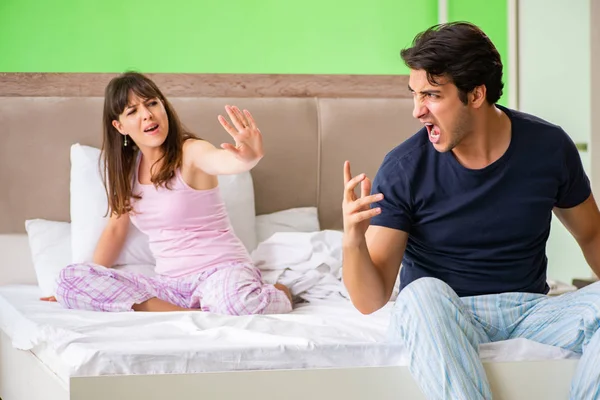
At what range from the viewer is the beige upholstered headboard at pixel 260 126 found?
128 inches

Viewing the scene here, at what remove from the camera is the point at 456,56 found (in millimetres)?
1973

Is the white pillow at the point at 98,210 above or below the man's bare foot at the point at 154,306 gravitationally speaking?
above

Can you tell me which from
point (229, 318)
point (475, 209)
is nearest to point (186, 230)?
point (229, 318)

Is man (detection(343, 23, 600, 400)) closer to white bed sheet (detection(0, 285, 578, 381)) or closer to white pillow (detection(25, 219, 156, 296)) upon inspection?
white bed sheet (detection(0, 285, 578, 381))

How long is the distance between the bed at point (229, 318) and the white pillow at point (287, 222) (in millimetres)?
59

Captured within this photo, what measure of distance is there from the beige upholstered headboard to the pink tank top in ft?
1.86

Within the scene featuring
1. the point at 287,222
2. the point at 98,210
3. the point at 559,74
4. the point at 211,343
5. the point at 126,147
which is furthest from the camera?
the point at 559,74

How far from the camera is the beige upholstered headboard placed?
3248mm

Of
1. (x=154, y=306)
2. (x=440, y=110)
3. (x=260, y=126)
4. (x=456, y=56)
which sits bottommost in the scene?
(x=154, y=306)

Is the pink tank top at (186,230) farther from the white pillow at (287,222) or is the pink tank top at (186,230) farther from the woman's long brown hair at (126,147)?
the white pillow at (287,222)

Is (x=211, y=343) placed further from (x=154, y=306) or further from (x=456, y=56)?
(x=456, y=56)

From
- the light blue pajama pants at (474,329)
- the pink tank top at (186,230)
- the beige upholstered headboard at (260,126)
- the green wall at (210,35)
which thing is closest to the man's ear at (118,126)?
the pink tank top at (186,230)

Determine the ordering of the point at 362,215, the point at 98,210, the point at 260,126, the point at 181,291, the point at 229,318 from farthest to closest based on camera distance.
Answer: the point at 260,126 < the point at 98,210 < the point at 181,291 < the point at 229,318 < the point at 362,215

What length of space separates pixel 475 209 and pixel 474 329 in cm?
30
